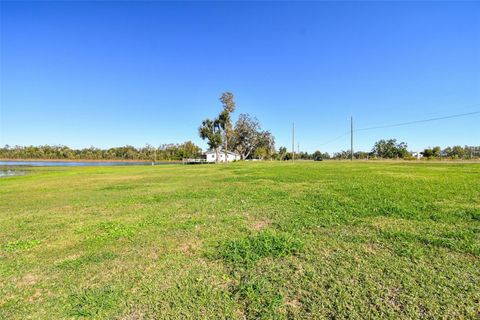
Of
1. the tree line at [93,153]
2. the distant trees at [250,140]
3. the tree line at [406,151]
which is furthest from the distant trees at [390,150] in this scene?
the tree line at [93,153]

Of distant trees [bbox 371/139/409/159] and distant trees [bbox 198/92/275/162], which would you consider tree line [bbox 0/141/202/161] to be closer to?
distant trees [bbox 198/92/275/162]

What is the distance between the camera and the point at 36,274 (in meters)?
2.99

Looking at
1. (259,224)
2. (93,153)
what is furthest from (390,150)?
(93,153)

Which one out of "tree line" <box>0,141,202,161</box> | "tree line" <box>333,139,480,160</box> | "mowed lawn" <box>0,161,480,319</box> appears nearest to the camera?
"mowed lawn" <box>0,161,480,319</box>

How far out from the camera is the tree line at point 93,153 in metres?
103

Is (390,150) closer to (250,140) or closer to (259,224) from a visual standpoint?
(250,140)

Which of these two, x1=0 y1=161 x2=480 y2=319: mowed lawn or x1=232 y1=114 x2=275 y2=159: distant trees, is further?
x1=232 y1=114 x2=275 y2=159: distant trees

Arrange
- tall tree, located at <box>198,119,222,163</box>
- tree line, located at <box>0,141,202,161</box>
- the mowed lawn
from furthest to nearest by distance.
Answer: tree line, located at <box>0,141,202,161</box> → tall tree, located at <box>198,119,222,163</box> → the mowed lawn

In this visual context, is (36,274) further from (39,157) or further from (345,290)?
(39,157)

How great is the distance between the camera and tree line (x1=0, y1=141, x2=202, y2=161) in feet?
338

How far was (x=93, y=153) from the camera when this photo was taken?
108 metres

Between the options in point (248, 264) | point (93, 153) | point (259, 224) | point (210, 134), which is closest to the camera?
point (248, 264)

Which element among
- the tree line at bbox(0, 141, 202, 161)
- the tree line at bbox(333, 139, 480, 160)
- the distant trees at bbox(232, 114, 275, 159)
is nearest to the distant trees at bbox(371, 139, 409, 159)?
the tree line at bbox(333, 139, 480, 160)

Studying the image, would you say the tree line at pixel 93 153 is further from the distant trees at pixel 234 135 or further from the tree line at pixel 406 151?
the tree line at pixel 406 151
